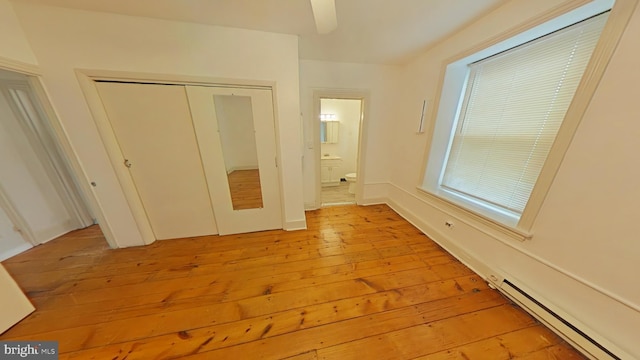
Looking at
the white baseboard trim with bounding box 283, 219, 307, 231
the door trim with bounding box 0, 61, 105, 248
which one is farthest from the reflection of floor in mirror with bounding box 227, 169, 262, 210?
the door trim with bounding box 0, 61, 105, 248

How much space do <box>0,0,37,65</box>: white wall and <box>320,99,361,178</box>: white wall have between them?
409cm

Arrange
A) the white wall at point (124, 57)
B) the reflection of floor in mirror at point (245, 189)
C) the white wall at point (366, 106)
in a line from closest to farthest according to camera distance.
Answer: the white wall at point (124, 57), the reflection of floor in mirror at point (245, 189), the white wall at point (366, 106)

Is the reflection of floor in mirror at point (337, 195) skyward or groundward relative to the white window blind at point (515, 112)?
groundward

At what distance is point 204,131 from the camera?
2.01 meters

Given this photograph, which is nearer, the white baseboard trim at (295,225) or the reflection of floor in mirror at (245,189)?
the reflection of floor in mirror at (245,189)

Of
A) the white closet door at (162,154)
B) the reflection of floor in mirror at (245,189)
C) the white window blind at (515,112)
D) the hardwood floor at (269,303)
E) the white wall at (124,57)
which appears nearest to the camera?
the hardwood floor at (269,303)

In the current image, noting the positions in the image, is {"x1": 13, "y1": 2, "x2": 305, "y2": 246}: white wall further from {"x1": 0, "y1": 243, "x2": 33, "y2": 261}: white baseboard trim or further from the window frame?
the window frame

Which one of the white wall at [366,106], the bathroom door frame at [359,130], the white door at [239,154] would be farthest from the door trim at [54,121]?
the bathroom door frame at [359,130]

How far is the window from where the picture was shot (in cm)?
130

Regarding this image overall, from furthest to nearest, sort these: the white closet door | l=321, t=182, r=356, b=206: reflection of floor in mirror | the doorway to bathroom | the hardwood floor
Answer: the doorway to bathroom
l=321, t=182, r=356, b=206: reflection of floor in mirror
the white closet door
the hardwood floor

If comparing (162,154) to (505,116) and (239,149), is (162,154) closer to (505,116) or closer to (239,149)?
(239,149)

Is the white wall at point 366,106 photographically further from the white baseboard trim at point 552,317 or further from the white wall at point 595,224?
the white baseboard trim at point 552,317

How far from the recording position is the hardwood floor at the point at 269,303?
116cm

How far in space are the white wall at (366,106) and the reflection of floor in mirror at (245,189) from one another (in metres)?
0.87
